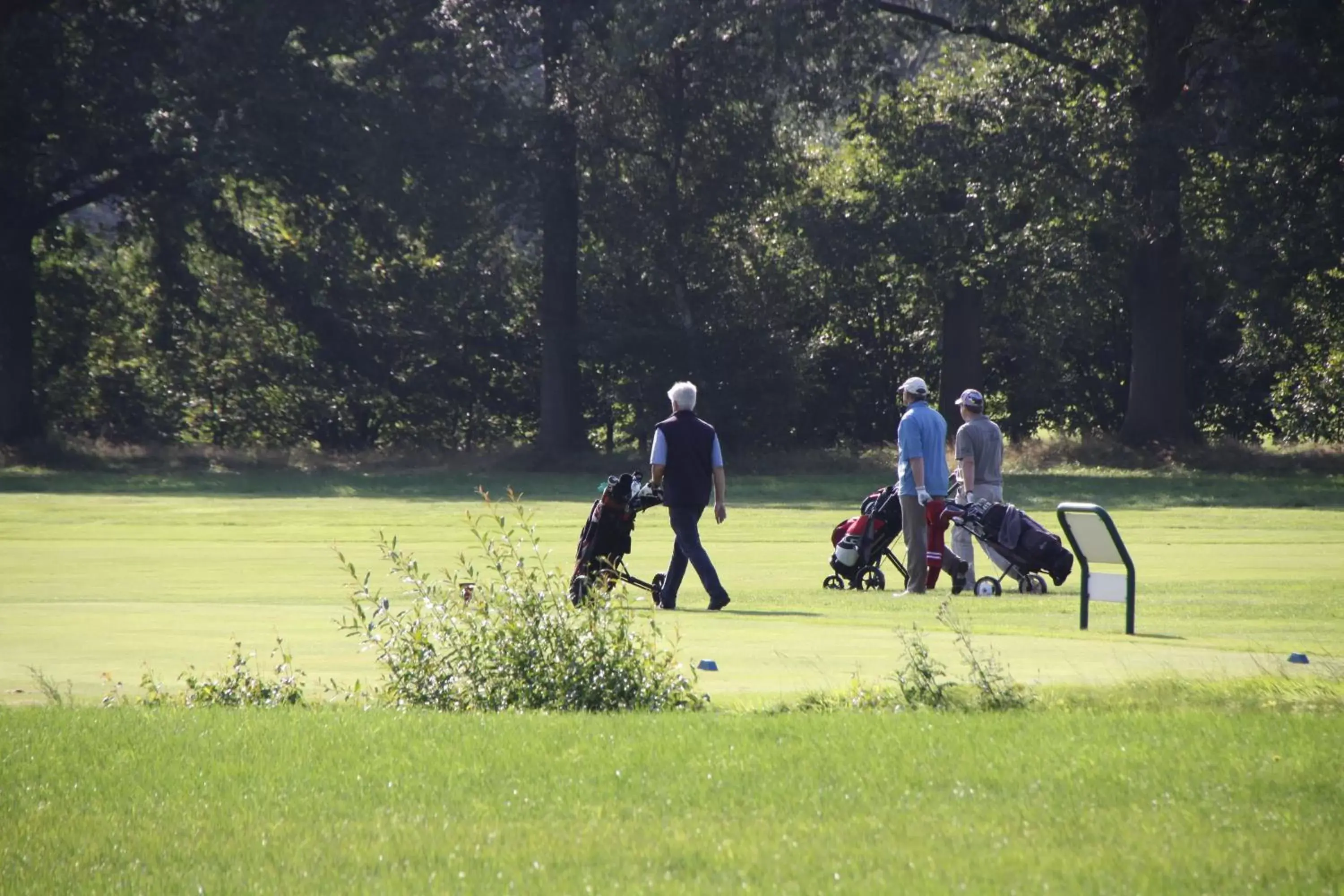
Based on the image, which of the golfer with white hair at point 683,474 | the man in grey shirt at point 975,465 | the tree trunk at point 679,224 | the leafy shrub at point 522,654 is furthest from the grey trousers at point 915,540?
the tree trunk at point 679,224

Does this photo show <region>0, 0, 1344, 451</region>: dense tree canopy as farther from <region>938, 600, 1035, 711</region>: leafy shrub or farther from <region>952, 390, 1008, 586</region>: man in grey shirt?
<region>938, 600, 1035, 711</region>: leafy shrub

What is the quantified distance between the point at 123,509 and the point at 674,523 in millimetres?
20855

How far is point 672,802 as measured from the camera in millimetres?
7539

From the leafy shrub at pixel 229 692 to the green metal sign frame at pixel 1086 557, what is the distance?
5.23 m

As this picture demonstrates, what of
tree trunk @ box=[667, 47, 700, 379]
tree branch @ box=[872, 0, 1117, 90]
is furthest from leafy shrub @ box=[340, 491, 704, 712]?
tree trunk @ box=[667, 47, 700, 379]

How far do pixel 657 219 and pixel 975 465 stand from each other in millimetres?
32954

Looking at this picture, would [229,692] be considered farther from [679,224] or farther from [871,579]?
[679,224]

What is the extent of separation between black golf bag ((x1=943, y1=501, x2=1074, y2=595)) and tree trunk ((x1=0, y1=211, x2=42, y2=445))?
3575cm

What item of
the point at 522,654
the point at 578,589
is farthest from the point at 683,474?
the point at 522,654

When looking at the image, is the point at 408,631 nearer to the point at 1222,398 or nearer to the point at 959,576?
the point at 959,576

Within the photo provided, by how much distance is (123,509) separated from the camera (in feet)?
112

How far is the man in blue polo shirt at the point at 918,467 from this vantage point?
16.6m

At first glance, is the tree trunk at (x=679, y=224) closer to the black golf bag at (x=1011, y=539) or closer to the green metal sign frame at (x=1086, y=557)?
the black golf bag at (x=1011, y=539)

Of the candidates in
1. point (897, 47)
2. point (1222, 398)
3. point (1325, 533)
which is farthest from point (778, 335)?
point (1325, 533)
